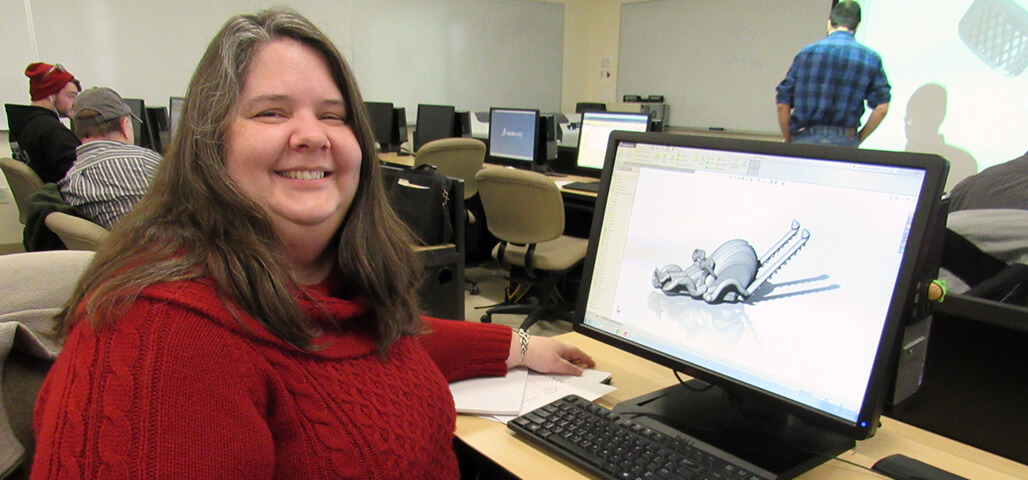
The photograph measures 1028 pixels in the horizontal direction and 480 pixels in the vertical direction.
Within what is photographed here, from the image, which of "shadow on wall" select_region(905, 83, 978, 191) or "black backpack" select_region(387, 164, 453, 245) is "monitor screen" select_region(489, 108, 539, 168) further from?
"shadow on wall" select_region(905, 83, 978, 191)

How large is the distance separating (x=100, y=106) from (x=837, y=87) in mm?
3482

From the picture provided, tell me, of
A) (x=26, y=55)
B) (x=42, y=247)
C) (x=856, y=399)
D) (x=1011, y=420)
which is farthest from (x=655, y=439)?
(x=26, y=55)

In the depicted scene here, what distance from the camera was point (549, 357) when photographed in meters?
1.14

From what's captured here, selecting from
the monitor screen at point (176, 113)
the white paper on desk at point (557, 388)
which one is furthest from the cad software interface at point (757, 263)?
the monitor screen at point (176, 113)

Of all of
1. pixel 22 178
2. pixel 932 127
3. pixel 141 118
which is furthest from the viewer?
pixel 141 118

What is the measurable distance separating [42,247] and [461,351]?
1.83 metres

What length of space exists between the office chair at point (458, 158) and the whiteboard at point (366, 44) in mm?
609

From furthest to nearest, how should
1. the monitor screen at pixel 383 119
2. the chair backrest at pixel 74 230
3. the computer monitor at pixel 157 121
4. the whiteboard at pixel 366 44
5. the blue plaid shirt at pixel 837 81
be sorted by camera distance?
the monitor screen at pixel 383 119, the computer monitor at pixel 157 121, the whiteboard at pixel 366 44, the blue plaid shirt at pixel 837 81, the chair backrest at pixel 74 230

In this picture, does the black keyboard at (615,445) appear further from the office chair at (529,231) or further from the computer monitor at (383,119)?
the computer monitor at (383,119)

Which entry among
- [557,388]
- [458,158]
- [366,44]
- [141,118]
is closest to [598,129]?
[458,158]

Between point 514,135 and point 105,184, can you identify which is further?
point 514,135

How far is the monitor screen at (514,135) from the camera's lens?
4227 millimetres

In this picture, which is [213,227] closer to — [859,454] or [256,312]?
[256,312]

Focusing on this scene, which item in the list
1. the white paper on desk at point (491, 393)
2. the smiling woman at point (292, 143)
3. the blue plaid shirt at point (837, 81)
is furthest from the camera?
the blue plaid shirt at point (837, 81)
